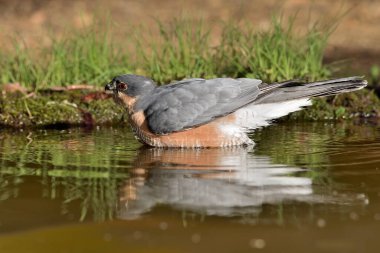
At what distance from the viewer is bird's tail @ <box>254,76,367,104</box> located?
7359mm

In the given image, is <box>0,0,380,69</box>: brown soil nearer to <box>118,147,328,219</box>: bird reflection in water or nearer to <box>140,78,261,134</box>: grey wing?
<box>140,78,261,134</box>: grey wing

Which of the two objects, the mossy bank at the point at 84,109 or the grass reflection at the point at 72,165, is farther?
the mossy bank at the point at 84,109

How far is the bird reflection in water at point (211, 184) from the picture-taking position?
16.4 ft

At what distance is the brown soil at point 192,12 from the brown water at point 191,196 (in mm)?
7587

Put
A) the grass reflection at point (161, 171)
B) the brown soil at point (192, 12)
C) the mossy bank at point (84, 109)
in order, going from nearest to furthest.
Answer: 1. the grass reflection at point (161, 171)
2. the mossy bank at point (84, 109)
3. the brown soil at point (192, 12)

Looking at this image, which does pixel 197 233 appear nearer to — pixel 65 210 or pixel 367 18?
pixel 65 210

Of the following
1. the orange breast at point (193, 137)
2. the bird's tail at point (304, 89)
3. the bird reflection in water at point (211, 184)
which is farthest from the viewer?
the orange breast at point (193, 137)

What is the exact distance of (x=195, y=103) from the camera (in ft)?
24.4

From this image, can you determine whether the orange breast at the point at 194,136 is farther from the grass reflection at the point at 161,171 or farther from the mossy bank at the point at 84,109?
the mossy bank at the point at 84,109

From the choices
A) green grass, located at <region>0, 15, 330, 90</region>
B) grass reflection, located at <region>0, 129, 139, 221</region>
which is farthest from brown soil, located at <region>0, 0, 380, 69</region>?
grass reflection, located at <region>0, 129, 139, 221</region>

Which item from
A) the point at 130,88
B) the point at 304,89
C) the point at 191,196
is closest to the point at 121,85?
the point at 130,88

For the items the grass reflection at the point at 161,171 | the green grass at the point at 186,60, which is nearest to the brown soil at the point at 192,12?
the green grass at the point at 186,60

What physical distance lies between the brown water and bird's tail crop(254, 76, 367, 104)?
0.41 metres

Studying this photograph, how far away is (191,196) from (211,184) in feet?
1.30
